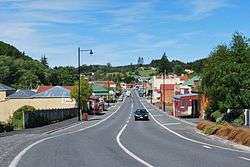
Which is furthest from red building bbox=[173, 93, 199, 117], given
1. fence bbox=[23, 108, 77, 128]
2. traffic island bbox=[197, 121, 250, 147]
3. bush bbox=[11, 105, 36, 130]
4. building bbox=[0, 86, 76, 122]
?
traffic island bbox=[197, 121, 250, 147]

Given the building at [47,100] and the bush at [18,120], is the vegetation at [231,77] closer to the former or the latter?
the bush at [18,120]

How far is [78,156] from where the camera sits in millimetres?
21562

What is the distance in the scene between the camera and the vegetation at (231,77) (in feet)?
167

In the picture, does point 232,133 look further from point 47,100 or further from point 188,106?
point 47,100

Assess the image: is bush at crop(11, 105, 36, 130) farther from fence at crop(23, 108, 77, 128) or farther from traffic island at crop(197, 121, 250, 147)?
traffic island at crop(197, 121, 250, 147)

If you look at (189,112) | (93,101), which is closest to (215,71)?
(189,112)

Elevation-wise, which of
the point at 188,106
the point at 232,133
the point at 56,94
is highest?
the point at 56,94

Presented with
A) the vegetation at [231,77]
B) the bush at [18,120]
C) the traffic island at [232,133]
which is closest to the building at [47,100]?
the bush at [18,120]

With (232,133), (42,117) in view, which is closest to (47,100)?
(42,117)

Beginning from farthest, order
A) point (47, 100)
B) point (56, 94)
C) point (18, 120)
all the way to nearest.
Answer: point (56, 94) → point (47, 100) → point (18, 120)

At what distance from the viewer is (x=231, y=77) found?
166 ft

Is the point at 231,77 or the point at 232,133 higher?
the point at 231,77

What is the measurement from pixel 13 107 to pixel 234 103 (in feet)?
192

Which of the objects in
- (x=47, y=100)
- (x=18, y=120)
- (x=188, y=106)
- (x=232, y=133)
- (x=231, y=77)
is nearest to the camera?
(x=232, y=133)
